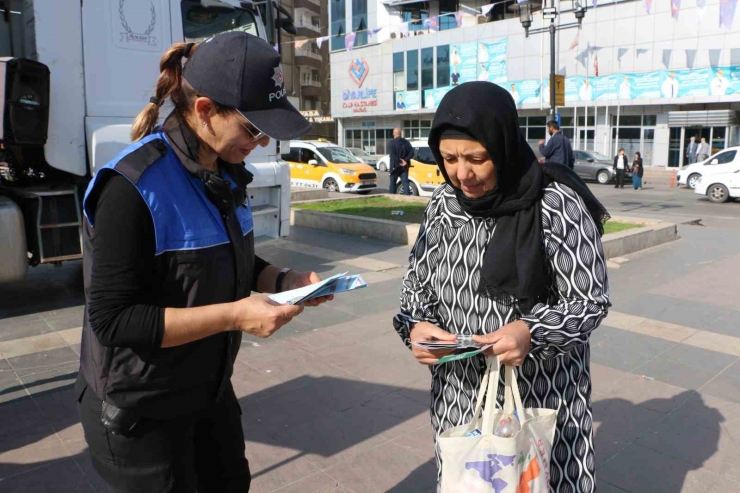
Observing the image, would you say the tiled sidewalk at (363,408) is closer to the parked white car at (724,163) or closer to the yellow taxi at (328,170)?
the yellow taxi at (328,170)

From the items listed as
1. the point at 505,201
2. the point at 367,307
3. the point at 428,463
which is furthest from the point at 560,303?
the point at 367,307

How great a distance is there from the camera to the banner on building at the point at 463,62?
120 feet

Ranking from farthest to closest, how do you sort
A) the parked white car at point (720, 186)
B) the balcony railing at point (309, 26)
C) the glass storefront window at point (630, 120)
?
the balcony railing at point (309, 26) → the glass storefront window at point (630, 120) → the parked white car at point (720, 186)

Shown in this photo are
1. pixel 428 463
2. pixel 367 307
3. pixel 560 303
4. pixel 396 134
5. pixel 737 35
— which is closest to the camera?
pixel 560 303

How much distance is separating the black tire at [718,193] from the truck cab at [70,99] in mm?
15608

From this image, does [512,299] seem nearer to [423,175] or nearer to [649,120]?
[423,175]

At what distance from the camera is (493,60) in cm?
3566

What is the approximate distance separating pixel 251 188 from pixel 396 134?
909 cm

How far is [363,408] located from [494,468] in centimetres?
238

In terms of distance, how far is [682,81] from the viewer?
28.8 metres

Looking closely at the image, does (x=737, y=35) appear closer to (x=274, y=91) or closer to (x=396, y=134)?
(x=396, y=134)

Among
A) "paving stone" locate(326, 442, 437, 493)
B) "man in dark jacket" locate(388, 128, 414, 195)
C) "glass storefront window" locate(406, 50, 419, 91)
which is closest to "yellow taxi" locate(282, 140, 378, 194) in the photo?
"man in dark jacket" locate(388, 128, 414, 195)

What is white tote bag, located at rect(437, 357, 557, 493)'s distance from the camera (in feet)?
5.52

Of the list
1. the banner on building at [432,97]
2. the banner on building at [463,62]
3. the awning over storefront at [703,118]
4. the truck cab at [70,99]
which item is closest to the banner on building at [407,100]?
the banner on building at [432,97]
